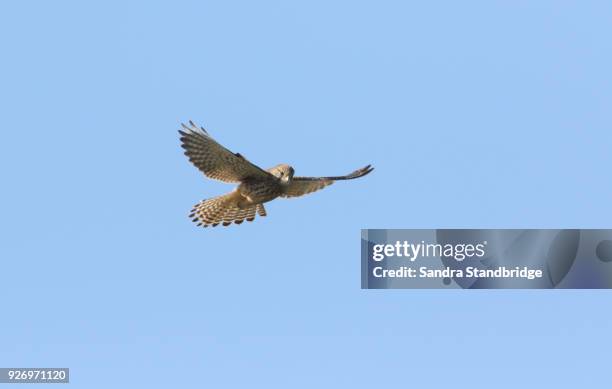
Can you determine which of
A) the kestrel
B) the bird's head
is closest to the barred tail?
the kestrel

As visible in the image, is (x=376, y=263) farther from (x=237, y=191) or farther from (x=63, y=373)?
(x=63, y=373)

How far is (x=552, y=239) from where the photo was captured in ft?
78.1

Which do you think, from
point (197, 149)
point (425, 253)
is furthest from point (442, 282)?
point (197, 149)

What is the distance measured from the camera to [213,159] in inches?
821

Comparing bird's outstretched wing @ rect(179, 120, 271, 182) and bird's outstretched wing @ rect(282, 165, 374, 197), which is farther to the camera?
bird's outstretched wing @ rect(282, 165, 374, 197)

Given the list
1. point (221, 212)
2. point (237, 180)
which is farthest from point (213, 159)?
point (221, 212)

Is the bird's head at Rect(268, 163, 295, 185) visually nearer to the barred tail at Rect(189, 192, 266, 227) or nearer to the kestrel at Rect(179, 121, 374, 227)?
the kestrel at Rect(179, 121, 374, 227)

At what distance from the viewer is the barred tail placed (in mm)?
22078

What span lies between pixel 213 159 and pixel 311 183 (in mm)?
1840

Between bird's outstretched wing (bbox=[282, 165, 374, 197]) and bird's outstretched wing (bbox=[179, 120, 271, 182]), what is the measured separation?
711mm

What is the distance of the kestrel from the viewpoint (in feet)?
67.7

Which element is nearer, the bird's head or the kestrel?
the kestrel

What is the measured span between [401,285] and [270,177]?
3090mm

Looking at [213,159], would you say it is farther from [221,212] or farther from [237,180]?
[221,212]
